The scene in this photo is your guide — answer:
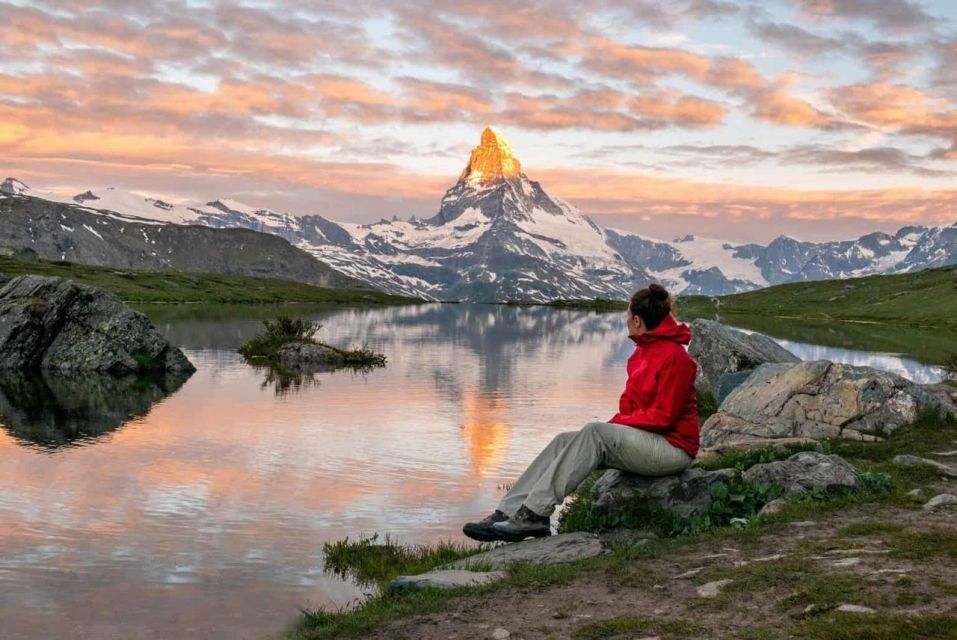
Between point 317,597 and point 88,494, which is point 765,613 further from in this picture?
point 88,494

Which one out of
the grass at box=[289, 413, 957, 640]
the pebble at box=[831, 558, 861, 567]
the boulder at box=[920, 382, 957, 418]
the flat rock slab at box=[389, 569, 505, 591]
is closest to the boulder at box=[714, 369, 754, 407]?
the boulder at box=[920, 382, 957, 418]

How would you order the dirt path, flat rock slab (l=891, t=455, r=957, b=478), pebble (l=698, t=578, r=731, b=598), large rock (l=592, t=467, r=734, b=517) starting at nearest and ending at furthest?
the dirt path → pebble (l=698, t=578, r=731, b=598) → large rock (l=592, t=467, r=734, b=517) → flat rock slab (l=891, t=455, r=957, b=478)

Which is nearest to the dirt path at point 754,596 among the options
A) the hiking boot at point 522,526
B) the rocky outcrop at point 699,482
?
the rocky outcrop at point 699,482

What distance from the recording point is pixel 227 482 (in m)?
22.2

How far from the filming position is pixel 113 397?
→ 37.6m

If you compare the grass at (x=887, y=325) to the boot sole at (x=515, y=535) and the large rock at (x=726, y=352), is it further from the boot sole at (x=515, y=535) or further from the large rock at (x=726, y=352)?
the boot sole at (x=515, y=535)

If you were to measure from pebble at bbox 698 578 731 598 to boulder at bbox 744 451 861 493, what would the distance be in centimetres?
531

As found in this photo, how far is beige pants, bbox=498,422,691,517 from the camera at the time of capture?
14.9 meters

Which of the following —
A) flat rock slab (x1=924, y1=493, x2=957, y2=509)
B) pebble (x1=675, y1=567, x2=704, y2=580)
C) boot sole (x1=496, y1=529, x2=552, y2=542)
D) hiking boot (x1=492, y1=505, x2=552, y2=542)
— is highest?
flat rock slab (x1=924, y1=493, x2=957, y2=509)

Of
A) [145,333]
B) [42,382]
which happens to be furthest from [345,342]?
[42,382]

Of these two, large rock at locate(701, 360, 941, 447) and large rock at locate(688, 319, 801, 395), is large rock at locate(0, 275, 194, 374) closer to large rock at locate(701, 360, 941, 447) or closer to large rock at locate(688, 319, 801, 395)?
large rock at locate(688, 319, 801, 395)

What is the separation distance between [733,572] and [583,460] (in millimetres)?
3325

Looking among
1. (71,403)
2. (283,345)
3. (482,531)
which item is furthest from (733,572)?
(283,345)

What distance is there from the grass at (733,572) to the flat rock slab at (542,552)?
35cm
